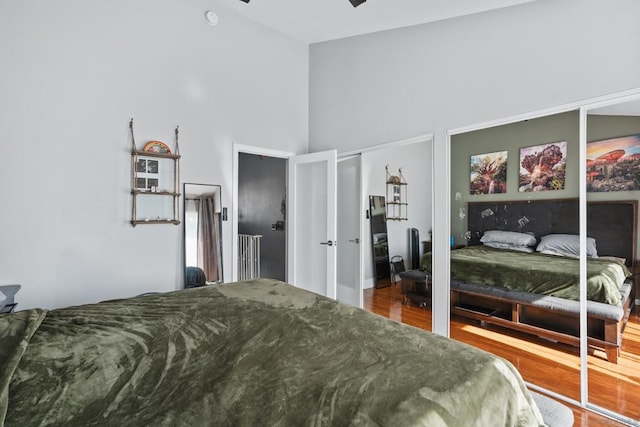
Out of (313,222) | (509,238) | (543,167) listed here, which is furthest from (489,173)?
(313,222)

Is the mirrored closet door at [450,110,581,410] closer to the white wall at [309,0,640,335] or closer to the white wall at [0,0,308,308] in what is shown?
the white wall at [309,0,640,335]

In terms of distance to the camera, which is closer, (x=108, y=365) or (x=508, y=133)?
(x=108, y=365)

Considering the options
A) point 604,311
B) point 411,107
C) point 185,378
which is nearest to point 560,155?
point 604,311

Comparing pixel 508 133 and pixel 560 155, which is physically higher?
pixel 508 133

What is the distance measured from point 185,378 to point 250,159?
17.6 feet

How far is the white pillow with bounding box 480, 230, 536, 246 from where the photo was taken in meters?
2.52

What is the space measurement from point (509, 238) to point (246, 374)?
236 centimetres

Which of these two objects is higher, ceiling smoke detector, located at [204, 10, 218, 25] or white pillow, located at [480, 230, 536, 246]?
ceiling smoke detector, located at [204, 10, 218, 25]

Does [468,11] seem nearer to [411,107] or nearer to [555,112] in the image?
[411,107]

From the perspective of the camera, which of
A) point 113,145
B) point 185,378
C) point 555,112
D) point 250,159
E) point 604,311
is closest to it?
point 185,378

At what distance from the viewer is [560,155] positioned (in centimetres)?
235

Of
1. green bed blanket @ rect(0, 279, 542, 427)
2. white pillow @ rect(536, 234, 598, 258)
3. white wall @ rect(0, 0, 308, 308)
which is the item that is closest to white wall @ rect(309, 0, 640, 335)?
white pillow @ rect(536, 234, 598, 258)

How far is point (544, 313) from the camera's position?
2469 mm

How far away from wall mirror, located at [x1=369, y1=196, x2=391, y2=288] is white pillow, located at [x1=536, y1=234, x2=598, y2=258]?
6.98 ft
